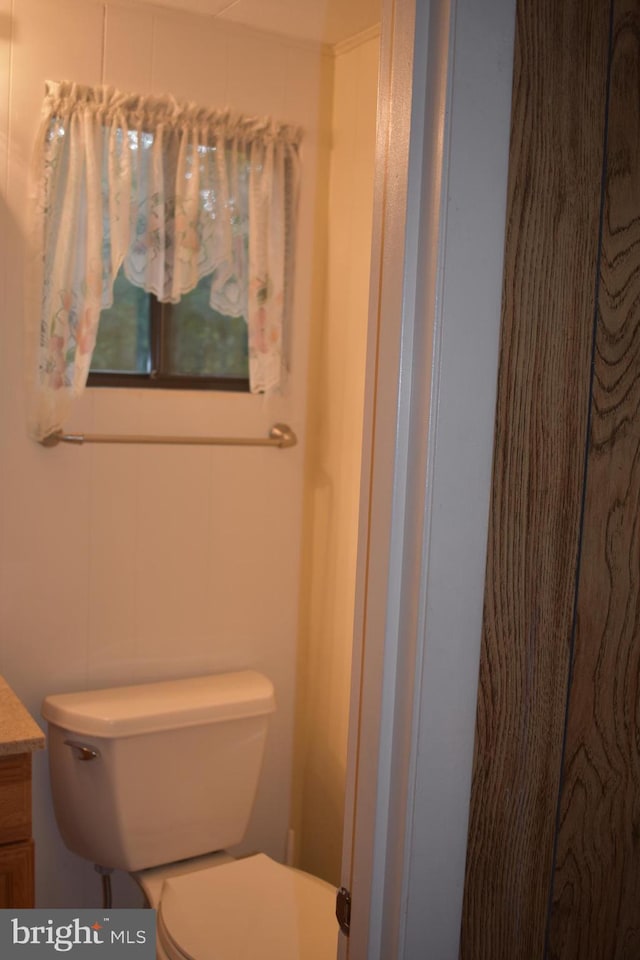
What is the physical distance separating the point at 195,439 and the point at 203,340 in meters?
0.25

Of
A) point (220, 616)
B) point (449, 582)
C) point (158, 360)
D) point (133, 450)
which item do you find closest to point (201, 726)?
point (220, 616)

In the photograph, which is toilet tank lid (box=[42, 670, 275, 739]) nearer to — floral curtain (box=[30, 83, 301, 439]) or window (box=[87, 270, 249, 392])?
floral curtain (box=[30, 83, 301, 439])

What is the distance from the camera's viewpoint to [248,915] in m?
1.92

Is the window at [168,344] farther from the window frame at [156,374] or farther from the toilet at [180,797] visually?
the toilet at [180,797]

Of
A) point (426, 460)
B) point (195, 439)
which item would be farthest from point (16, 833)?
point (426, 460)

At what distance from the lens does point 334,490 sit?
245 centimetres

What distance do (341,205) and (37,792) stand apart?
1556mm

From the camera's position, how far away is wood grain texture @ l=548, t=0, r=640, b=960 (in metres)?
0.99

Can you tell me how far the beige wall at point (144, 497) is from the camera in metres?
2.11

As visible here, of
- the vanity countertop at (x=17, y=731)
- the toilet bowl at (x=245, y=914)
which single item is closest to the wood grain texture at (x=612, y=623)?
the toilet bowl at (x=245, y=914)

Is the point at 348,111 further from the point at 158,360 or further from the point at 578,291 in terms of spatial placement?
the point at 578,291

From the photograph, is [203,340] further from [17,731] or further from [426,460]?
[426,460]

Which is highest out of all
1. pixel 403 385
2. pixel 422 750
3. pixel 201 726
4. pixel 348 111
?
pixel 348 111

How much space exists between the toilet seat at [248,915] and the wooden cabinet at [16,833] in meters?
0.29
